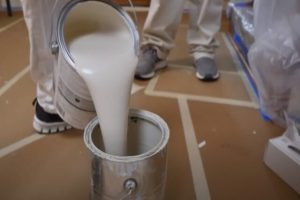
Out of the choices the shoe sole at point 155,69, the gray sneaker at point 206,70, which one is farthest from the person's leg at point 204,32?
the shoe sole at point 155,69

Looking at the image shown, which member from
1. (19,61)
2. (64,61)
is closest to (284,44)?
(64,61)

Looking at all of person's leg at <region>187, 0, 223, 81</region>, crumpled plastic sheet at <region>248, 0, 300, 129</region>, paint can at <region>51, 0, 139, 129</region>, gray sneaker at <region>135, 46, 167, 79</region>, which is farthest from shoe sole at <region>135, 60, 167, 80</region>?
paint can at <region>51, 0, 139, 129</region>

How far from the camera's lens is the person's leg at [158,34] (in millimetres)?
1289

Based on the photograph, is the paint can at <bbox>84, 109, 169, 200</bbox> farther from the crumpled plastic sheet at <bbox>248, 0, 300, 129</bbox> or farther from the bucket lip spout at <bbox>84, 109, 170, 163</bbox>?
the crumpled plastic sheet at <bbox>248, 0, 300, 129</bbox>

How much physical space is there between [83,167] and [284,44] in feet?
2.23

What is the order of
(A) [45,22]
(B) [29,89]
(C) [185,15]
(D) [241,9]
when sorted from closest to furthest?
1. (A) [45,22]
2. (B) [29,89]
3. (D) [241,9]
4. (C) [185,15]

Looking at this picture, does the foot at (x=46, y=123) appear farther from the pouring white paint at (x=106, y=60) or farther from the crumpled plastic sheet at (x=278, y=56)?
the crumpled plastic sheet at (x=278, y=56)

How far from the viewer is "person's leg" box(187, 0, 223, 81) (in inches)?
52.6

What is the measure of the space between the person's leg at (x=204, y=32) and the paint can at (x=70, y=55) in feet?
2.18

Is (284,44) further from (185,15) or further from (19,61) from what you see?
(185,15)

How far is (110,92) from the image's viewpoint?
24.3 inches

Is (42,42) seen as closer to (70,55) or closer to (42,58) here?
(42,58)

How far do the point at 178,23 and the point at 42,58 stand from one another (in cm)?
66

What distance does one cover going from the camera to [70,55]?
0.65 metres
